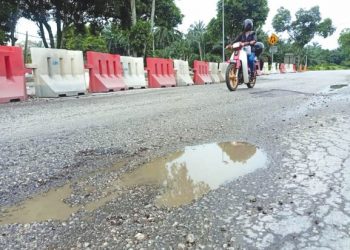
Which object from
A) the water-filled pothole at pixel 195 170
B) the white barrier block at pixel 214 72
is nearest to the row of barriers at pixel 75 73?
the white barrier block at pixel 214 72

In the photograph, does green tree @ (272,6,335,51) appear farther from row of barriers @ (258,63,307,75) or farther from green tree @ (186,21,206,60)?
row of barriers @ (258,63,307,75)

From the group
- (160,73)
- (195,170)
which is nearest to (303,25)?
(160,73)

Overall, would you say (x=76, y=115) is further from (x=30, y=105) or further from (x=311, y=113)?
(x=311, y=113)

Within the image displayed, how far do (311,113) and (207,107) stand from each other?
1669mm

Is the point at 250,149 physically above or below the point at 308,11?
below

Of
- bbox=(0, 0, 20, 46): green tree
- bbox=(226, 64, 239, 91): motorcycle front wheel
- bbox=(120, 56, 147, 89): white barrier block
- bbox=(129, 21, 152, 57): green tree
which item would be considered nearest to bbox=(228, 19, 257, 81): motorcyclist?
bbox=(226, 64, 239, 91): motorcycle front wheel

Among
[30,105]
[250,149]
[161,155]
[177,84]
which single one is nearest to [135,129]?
[161,155]

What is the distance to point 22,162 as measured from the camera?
295 cm

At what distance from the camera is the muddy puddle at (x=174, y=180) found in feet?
6.70

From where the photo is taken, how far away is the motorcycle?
917 cm

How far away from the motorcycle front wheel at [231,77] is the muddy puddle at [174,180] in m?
5.85

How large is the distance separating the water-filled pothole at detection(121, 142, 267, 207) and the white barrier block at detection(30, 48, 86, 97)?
6.36 m

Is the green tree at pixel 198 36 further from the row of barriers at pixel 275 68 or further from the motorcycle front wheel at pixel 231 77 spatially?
the motorcycle front wheel at pixel 231 77

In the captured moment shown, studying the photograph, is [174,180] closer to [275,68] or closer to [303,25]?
[275,68]
